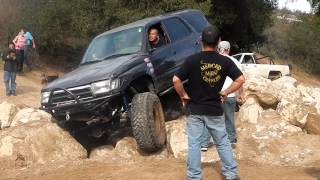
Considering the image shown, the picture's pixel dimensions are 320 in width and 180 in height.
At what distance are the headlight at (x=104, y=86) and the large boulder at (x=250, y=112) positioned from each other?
2.52 metres

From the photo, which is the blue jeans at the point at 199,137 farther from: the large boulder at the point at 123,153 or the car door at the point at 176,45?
the car door at the point at 176,45

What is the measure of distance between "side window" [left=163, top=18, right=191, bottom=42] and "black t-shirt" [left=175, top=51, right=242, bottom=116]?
4.26m

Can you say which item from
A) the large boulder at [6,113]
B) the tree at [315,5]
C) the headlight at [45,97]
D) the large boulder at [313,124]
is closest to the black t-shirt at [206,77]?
the headlight at [45,97]

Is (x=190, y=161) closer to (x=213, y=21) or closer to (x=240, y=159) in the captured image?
(x=240, y=159)

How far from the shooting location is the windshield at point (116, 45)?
9.45m

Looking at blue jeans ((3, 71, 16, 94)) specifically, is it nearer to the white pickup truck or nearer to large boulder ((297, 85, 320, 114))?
the white pickup truck

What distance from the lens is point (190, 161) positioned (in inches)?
234

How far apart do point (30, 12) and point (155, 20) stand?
16949 millimetres

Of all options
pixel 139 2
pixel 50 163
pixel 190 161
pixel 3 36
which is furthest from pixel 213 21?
pixel 190 161

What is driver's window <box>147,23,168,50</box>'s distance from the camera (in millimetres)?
9516

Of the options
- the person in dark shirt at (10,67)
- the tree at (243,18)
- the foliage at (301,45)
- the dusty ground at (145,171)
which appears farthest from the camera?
the foliage at (301,45)

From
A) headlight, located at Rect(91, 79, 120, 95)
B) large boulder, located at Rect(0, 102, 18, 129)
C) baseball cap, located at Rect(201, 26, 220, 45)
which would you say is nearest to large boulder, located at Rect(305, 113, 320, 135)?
headlight, located at Rect(91, 79, 120, 95)

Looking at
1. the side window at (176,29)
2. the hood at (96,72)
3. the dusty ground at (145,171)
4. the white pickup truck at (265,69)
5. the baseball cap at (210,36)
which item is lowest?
the dusty ground at (145,171)

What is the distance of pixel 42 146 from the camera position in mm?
8938
